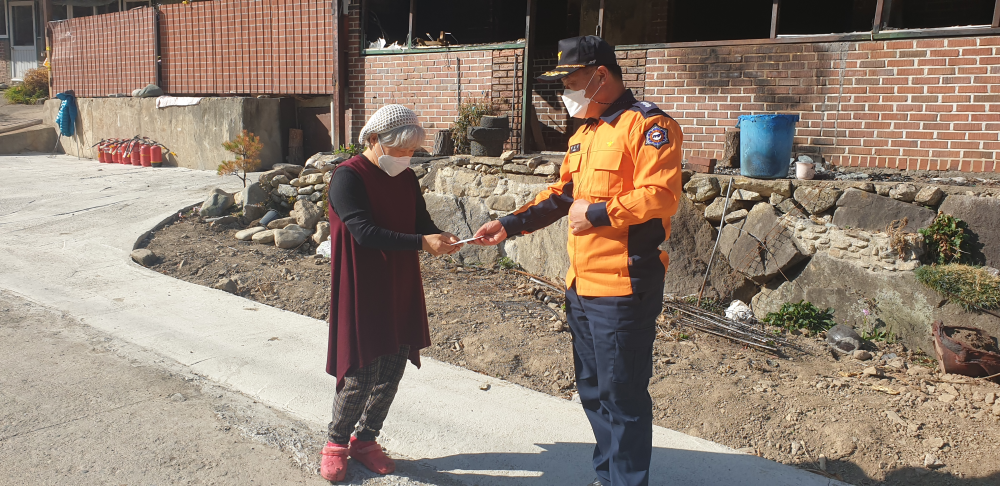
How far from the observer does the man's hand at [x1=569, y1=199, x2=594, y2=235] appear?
2.60 meters

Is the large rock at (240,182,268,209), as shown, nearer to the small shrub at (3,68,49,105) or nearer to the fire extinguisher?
the fire extinguisher

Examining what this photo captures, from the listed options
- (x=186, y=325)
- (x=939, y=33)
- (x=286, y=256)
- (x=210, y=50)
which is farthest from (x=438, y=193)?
(x=210, y=50)

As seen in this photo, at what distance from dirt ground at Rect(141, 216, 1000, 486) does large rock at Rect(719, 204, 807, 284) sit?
0.65 m

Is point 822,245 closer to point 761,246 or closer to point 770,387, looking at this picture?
point 761,246

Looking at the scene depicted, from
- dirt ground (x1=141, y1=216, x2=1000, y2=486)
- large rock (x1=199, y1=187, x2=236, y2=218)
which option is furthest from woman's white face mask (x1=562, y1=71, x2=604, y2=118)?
large rock (x1=199, y1=187, x2=236, y2=218)

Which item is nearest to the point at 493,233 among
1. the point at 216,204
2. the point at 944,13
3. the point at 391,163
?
the point at 391,163

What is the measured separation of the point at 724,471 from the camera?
3.18 metres

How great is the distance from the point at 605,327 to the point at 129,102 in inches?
518

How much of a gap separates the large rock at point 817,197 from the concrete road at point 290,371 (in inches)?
103

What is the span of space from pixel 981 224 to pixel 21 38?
82.8ft

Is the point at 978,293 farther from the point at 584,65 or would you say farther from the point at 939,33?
the point at 584,65

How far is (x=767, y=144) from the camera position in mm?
5547

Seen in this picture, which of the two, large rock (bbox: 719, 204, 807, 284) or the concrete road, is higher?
large rock (bbox: 719, 204, 807, 284)

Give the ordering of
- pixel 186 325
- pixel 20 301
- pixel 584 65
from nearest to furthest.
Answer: pixel 584 65 → pixel 186 325 → pixel 20 301
